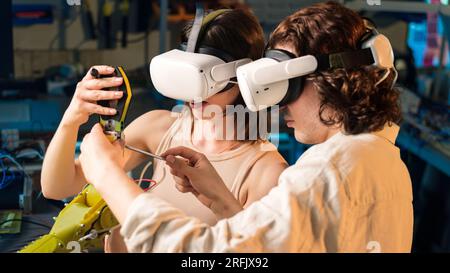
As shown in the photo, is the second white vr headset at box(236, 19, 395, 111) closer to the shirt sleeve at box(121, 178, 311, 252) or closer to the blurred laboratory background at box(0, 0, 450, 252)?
the shirt sleeve at box(121, 178, 311, 252)

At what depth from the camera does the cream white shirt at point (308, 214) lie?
32.8 inches

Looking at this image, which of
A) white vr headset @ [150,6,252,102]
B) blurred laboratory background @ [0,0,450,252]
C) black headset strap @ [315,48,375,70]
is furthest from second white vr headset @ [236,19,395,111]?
blurred laboratory background @ [0,0,450,252]

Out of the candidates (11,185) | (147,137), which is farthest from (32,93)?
(147,137)

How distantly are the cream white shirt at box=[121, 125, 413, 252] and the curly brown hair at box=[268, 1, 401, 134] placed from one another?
5 cm

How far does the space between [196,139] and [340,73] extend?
389 millimetres

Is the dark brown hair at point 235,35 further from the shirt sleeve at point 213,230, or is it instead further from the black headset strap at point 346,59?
the shirt sleeve at point 213,230

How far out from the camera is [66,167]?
46.3 inches

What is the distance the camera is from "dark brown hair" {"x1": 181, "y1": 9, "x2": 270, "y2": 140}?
3.63 feet

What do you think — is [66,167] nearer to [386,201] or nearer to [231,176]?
[231,176]

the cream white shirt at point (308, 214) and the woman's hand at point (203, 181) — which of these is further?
the woman's hand at point (203, 181)

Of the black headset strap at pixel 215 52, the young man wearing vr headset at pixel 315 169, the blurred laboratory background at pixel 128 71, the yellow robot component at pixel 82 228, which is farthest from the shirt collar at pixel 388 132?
the blurred laboratory background at pixel 128 71

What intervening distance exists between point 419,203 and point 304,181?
2230mm

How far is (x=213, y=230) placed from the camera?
84 cm

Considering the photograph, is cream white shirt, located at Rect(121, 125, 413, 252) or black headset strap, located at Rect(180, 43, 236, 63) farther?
black headset strap, located at Rect(180, 43, 236, 63)
